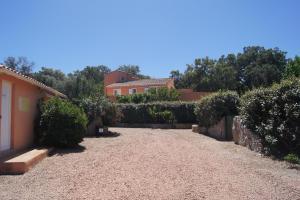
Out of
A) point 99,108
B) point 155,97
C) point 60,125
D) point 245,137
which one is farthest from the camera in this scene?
point 155,97

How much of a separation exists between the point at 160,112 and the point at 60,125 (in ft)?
51.8

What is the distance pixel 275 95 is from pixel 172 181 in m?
5.77

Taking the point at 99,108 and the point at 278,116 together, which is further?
the point at 99,108

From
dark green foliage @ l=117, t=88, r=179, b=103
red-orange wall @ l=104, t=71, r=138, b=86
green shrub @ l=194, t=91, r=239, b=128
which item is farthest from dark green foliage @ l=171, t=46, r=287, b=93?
green shrub @ l=194, t=91, r=239, b=128

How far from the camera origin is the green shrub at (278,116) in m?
10.8

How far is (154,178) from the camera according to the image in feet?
26.5

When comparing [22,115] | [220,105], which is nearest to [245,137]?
[220,105]

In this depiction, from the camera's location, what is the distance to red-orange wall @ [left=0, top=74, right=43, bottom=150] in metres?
11.3

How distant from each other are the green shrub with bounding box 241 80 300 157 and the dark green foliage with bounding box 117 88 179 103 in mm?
22000

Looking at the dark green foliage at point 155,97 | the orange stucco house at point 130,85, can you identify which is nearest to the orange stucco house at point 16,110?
the dark green foliage at point 155,97

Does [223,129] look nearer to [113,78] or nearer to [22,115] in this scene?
[22,115]

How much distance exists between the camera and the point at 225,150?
1329 centimetres

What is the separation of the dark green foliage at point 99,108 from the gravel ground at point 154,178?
839cm

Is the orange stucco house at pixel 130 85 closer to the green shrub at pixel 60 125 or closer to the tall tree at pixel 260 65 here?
the tall tree at pixel 260 65
